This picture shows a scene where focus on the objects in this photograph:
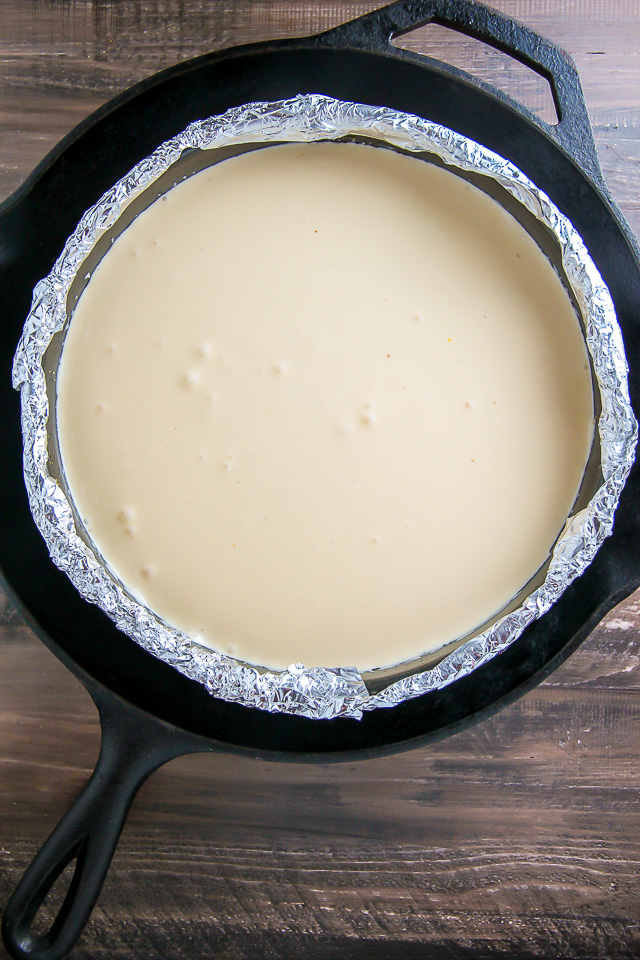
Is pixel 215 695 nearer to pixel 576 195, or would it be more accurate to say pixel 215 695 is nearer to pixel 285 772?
pixel 285 772

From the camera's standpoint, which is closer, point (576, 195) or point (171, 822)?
point (576, 195)

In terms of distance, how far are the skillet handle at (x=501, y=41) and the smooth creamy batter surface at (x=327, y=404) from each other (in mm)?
96

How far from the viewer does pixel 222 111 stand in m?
0.71

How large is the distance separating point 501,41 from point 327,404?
1.33 ft

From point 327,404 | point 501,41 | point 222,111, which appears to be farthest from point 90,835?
point 501,41

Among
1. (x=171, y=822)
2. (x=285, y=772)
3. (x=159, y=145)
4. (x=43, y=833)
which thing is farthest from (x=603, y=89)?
(x=43, y=833)

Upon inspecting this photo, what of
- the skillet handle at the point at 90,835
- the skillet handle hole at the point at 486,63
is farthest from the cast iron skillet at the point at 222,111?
the skillet handle hole at the point at 486,63

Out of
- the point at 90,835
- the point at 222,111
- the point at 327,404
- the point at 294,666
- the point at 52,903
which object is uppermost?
the point at 222,111

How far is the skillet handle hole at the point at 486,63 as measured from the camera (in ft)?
2.80

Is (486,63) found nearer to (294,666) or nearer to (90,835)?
(294,666)

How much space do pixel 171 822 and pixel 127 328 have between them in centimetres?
61

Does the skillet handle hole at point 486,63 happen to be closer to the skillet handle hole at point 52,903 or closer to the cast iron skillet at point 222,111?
the cast iron skillet at point 222,111

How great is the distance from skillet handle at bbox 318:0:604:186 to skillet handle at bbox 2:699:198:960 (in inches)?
28.5

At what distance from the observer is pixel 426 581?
29.1 inches
